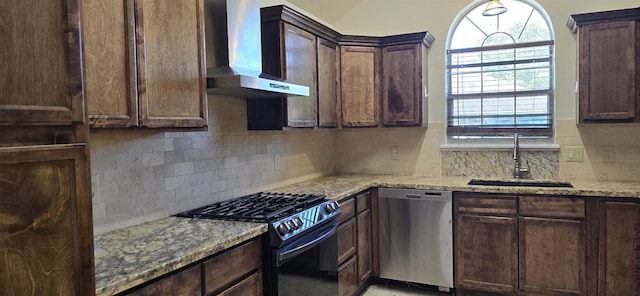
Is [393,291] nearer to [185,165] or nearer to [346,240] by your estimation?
[346,240]

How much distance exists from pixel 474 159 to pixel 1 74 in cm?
370

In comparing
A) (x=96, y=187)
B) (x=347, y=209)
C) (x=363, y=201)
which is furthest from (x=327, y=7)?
(x=96, y=187)

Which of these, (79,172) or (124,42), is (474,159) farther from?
(79,172)

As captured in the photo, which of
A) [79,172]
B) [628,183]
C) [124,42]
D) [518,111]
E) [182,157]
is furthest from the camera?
[518,111]

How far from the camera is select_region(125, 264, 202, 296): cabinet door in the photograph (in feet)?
4.95

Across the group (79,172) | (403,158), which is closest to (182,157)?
(79,172)

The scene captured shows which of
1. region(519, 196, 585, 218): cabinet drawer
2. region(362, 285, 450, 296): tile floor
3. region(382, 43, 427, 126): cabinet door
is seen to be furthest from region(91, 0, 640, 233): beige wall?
region(362, 285, 450, 296): tile floor

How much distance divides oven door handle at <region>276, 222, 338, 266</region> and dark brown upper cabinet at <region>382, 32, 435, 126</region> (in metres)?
1.46

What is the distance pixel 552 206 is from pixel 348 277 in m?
1.58

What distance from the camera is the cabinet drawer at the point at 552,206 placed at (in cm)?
307

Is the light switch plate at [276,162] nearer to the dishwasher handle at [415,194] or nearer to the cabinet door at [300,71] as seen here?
the cabinet door at [300,71]

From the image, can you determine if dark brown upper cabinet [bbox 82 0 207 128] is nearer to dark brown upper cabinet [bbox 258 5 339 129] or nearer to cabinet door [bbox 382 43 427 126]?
dark brown upper cabinet [bbox 258 5 339 129]

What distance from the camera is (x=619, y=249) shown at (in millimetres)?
2969

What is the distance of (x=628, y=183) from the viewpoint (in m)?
3.37
